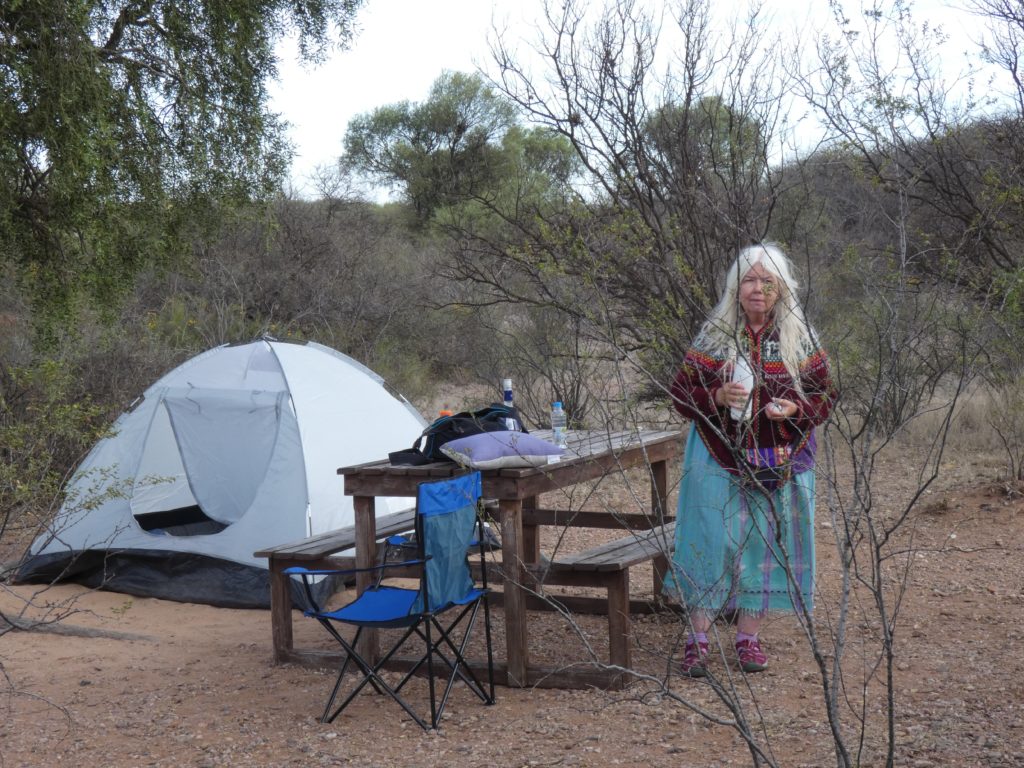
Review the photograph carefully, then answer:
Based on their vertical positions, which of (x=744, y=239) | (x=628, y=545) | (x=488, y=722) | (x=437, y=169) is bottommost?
(x=488, y=722)

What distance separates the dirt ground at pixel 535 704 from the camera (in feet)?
11.4

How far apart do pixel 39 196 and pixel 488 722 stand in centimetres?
435

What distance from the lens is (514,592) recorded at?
4.13m

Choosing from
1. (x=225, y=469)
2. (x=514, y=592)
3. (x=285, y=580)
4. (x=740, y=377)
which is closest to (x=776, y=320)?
(x=740, y=377)

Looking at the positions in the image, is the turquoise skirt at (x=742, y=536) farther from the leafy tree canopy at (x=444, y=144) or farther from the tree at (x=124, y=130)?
the leafy tree canopy at (x=444, y=144)

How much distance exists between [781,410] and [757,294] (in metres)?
0.49

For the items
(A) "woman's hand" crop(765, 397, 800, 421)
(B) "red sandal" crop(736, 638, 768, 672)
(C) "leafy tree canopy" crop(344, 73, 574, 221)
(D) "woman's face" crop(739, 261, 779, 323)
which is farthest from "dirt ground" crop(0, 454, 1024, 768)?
(C) "leafy tree canopy" crop(344, 73, 574, 221)

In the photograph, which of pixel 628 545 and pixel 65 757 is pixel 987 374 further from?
pixel 65 757

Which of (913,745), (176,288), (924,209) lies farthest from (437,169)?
(913,745)

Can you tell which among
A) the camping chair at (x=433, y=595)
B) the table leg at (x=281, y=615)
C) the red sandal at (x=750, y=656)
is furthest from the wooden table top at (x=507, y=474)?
the red sandal at (x=750, y=656)

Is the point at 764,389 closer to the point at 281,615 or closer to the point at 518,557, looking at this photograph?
the point at 518,557

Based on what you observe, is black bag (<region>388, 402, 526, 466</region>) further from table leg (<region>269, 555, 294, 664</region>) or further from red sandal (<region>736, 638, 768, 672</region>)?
red sandal (<region>736, 638, 768, 672</region>)

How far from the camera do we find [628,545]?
4.62 metres

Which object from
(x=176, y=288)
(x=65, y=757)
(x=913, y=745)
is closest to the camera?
(x=913, y=745)
